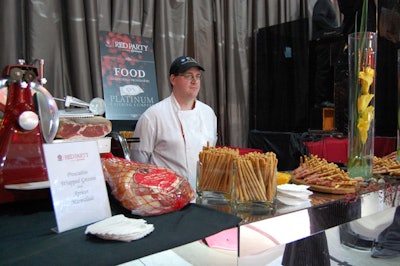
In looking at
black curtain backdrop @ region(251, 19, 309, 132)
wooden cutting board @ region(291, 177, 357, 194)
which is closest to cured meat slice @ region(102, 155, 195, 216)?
wooden cutting board @ region(291, 177, 357, 194)

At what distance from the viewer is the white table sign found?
0.66 m

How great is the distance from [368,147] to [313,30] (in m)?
2.30

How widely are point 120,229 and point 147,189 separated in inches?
5.3

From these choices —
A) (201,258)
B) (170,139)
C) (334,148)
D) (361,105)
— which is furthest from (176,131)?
(201,258)

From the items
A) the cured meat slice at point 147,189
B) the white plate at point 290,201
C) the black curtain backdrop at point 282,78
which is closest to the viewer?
the cured meat slice at point 147,189

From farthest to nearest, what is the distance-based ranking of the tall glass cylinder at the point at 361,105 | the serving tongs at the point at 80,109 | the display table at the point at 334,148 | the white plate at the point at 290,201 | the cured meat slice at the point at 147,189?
the display table at the point at 334,148
the tall glass cylinder at the point at 361,105
the serving tongs at the point at 80,109
the white plate at the point at 290,201
the cured meat slice at the point at 147,189

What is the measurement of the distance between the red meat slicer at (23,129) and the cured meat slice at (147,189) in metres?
0.16

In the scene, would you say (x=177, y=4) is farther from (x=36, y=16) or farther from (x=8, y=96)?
(x=8, y=96)

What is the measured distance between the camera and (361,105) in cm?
122

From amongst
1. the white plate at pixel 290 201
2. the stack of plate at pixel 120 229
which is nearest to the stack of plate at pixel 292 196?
the white plate at pixel 290 201

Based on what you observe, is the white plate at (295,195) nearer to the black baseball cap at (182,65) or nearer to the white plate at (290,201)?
the white plate at (290,201)

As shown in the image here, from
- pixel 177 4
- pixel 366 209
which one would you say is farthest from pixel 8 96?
pixel 177 4

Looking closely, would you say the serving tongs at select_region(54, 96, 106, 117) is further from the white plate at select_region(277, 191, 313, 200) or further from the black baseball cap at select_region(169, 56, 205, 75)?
the black baseball cap at select_region(169, 56, 205, 75)

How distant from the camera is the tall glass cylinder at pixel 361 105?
1.22 m
